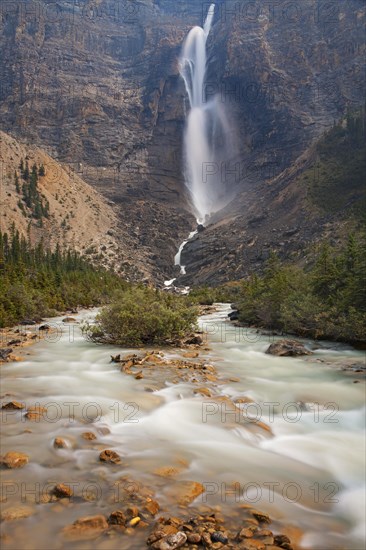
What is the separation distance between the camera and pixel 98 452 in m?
5.94

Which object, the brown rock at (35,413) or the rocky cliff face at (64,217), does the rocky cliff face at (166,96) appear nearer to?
the rocky cliff face at (64,217)

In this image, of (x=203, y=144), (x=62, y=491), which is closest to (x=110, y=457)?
(x=62, y=491)

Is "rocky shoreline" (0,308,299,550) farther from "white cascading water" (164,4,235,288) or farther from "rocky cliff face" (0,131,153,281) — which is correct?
"white cascading water" (164,4,235,288)

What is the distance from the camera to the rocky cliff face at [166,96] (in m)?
115

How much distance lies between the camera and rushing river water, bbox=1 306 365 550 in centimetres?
454

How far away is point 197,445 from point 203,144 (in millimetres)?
141794

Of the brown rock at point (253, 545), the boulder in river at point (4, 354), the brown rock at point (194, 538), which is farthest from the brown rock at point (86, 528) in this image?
the boulder in river at point (4, 354)

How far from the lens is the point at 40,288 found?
122ft

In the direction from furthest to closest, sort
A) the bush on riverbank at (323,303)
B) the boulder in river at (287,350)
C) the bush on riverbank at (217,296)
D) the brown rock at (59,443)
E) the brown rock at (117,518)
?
the bush on riverbank at (217,296)
the bush on riverbank at (323,303)
the boulder in river at (287,350)
the brown rock at (59,443)
the brown rock at (117,518)

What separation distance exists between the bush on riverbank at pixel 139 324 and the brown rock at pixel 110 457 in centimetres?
1042

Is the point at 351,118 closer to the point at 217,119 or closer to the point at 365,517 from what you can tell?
the point at 217,119

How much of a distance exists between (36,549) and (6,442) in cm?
259

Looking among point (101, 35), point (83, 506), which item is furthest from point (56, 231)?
point (101, 35)

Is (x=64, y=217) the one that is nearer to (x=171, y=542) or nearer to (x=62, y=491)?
(x=62, y=491)
